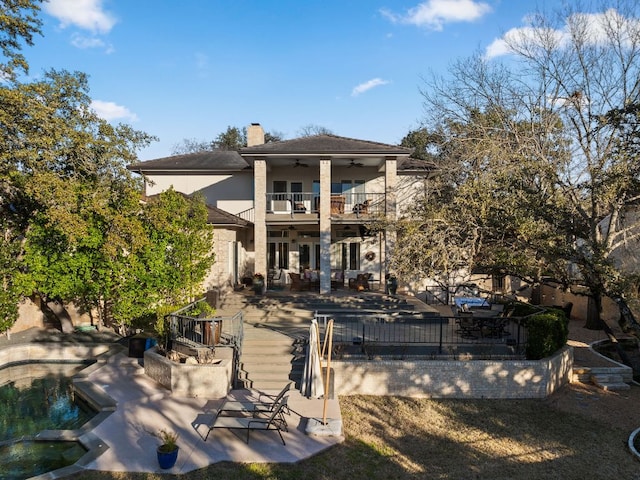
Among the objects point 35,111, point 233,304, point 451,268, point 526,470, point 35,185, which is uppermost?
point 35,111

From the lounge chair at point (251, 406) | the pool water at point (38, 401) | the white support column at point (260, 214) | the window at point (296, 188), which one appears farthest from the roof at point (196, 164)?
the lounge chair at point (251, 406)

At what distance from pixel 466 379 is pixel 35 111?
1457 centimetres

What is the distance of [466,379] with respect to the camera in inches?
406

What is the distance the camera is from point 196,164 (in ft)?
76.3

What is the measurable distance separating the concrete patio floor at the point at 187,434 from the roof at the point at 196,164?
1476cm

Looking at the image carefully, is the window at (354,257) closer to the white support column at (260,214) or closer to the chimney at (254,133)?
the white support column at (260,214)

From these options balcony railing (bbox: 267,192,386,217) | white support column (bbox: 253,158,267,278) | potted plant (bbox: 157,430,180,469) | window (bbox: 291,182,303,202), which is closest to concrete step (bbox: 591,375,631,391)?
balcony railing (bbox: 267,192,386,217)

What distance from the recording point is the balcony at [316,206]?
19.7 m

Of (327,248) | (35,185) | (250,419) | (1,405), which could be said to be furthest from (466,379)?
(35,185)

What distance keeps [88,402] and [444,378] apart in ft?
29.5

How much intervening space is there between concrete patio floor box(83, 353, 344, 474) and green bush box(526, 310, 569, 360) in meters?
5.80

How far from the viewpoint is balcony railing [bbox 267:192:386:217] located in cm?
2022

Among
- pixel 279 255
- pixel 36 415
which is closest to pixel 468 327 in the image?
pixel 36 415

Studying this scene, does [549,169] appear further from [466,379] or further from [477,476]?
[477,476]
